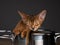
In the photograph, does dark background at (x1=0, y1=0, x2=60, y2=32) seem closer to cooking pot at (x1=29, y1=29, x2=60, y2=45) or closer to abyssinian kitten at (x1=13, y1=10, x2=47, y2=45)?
abyssinian kitten at (x1=13, y1=10, x2=47, y2=45)

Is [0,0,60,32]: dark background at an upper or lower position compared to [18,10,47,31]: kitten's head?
upper

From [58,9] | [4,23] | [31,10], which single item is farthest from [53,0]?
[4,23]

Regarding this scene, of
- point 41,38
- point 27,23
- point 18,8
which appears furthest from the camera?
point 18,8

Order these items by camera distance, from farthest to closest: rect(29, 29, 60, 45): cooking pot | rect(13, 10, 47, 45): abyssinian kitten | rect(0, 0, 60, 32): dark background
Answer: rect(0, 0, 60, 32): dark background
rect(13, 10, 47, 45): abyssinian kitten
rect(29, 29, 60, 45): cooking pot

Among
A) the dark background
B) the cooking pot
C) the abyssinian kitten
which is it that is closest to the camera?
the cooking pot

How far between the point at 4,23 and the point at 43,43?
0.68 meters

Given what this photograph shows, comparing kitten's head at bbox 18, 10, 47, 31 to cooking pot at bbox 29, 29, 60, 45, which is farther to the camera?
kitten's head at bbox 18, 10, 47, 31

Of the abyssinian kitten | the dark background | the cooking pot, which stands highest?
the dark background

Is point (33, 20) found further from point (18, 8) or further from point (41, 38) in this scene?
point (18, 8)

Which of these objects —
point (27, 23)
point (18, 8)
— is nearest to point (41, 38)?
point (27, 23)

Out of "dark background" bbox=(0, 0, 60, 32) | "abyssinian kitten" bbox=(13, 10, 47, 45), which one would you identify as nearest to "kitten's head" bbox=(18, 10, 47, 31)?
"abyssinian kitten" bbox=(13, 10, 47, 45)

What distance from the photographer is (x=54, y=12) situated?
1.37m

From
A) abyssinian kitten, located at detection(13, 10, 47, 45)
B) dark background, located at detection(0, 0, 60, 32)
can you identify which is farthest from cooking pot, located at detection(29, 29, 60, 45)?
dark background, located at detection(0, 0, 60, 32)

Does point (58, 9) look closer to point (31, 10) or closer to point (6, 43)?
point (31, 10)
